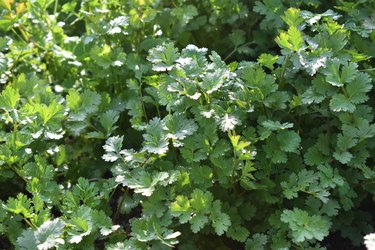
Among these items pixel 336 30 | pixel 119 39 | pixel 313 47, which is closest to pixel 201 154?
pixel 313 47

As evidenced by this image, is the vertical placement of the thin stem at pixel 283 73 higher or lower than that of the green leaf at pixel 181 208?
higher

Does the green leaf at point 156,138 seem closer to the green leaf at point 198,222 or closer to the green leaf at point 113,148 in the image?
the green leaf at point 113,148

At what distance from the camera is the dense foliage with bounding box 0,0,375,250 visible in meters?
1.73

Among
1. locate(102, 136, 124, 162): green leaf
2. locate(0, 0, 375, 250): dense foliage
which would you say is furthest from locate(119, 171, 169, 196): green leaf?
locate(102, 136, 124, 162): green leaf

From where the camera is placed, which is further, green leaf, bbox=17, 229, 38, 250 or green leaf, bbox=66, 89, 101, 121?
green leaf, bbox=66, 89, 101, 121

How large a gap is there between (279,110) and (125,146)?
0.58 metres

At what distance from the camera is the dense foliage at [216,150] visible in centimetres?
173

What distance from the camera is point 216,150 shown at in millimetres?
1771

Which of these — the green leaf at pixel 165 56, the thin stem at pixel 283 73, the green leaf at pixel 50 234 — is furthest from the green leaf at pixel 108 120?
the thin stem at pixel 283 73

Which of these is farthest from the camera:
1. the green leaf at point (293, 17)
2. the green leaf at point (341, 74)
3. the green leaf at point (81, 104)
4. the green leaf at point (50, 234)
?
the green leaf at point (81, 104)

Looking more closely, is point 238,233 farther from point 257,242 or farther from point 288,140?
point 288,140

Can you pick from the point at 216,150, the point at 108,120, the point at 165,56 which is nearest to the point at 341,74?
the point at 216,150

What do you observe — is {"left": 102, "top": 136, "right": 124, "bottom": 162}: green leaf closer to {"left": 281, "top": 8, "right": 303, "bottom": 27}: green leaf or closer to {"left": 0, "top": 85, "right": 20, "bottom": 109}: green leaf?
{"left": 0, "top": 85, "right": 20, "bottom": 109}: green leaf

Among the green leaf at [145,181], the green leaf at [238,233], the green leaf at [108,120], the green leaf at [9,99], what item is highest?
the green leaf at [9,99]
